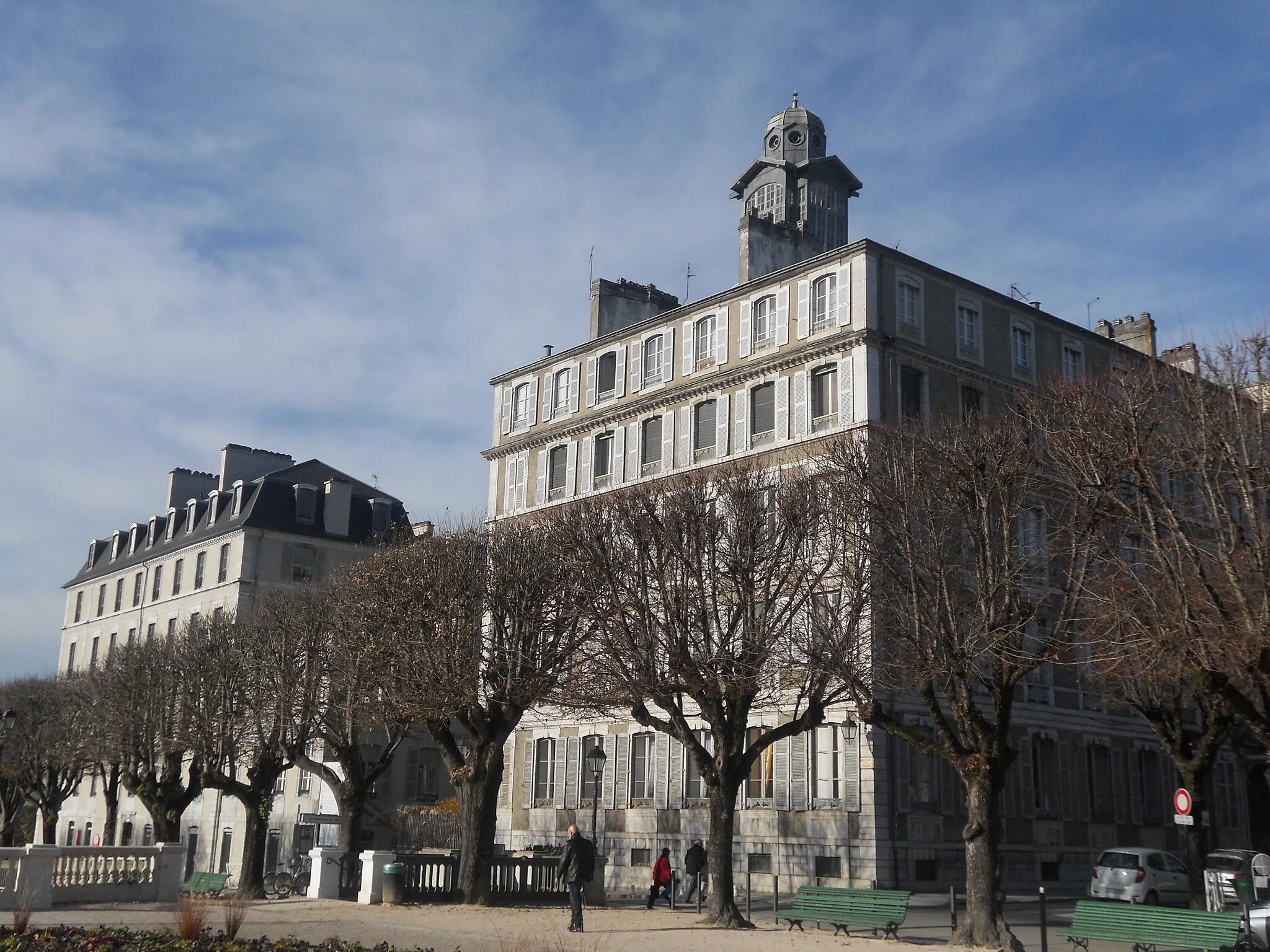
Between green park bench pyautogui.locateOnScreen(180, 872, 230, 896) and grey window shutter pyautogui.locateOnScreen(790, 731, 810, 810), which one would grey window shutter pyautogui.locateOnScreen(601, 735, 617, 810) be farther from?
green park bench pyautogui.locateOnScreen(180, 872, 230, 896)

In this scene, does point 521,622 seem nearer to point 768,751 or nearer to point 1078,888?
point 768,751

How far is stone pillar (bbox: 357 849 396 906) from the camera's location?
25281 mm

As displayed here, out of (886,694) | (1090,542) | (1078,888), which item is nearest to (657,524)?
(886,694)

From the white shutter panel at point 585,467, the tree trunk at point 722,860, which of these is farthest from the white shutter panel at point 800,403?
the tree trunk at point 722,860

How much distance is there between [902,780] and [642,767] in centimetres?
879

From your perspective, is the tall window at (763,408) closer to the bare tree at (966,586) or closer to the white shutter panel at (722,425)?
the white shutter panel at (722,425)

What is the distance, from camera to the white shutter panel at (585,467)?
138 ft

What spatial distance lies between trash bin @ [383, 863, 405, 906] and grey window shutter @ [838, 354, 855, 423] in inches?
647

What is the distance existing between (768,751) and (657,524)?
9950mm

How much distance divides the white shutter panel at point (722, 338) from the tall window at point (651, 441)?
9.02 feet

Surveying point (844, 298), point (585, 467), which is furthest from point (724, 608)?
point (585, 467)

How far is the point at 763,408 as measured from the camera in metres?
37.5

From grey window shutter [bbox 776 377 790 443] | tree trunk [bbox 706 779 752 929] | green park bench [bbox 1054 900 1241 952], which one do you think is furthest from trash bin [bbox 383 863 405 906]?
grey window shutter [bbox 776 377 790 443]

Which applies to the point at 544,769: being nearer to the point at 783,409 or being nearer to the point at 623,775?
the point at 623,775
